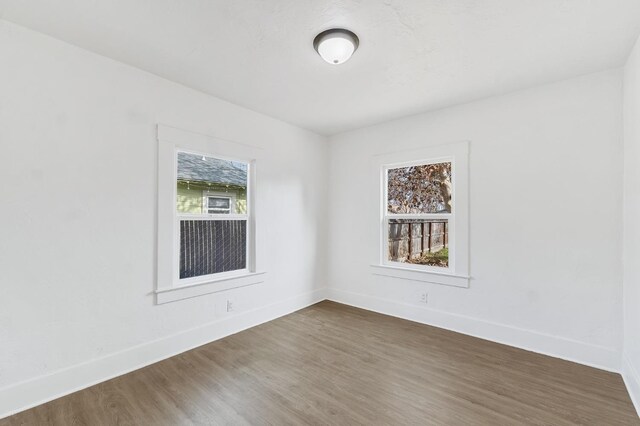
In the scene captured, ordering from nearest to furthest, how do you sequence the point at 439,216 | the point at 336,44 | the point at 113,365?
the point at 336,44 < the point at 113,365 < the point at 439,216

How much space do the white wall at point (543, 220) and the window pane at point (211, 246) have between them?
2.27m

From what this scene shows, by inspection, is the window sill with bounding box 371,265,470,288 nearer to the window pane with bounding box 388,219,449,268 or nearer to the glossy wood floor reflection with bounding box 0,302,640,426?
the window pane with bounding box 388,219,449,268

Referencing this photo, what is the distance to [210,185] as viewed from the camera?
320 cm

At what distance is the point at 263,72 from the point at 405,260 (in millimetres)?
2870

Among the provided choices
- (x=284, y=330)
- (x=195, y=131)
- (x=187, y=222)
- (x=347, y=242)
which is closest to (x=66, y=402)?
(x=187, y=222)

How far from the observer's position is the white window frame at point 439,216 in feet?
10.7

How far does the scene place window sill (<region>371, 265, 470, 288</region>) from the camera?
3.27m

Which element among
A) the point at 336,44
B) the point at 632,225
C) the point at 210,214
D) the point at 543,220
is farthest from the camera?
the point at 210,214

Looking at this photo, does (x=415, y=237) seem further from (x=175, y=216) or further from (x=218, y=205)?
(x=175, y=216)

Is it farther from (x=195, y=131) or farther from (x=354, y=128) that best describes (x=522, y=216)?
(x=195, y=131)

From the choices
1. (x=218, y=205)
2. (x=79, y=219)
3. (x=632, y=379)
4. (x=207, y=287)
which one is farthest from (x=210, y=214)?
(x=632, y=379)

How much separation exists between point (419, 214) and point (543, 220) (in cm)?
129

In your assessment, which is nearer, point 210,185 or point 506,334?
point 506,334

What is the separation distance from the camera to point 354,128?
14.0 feet
